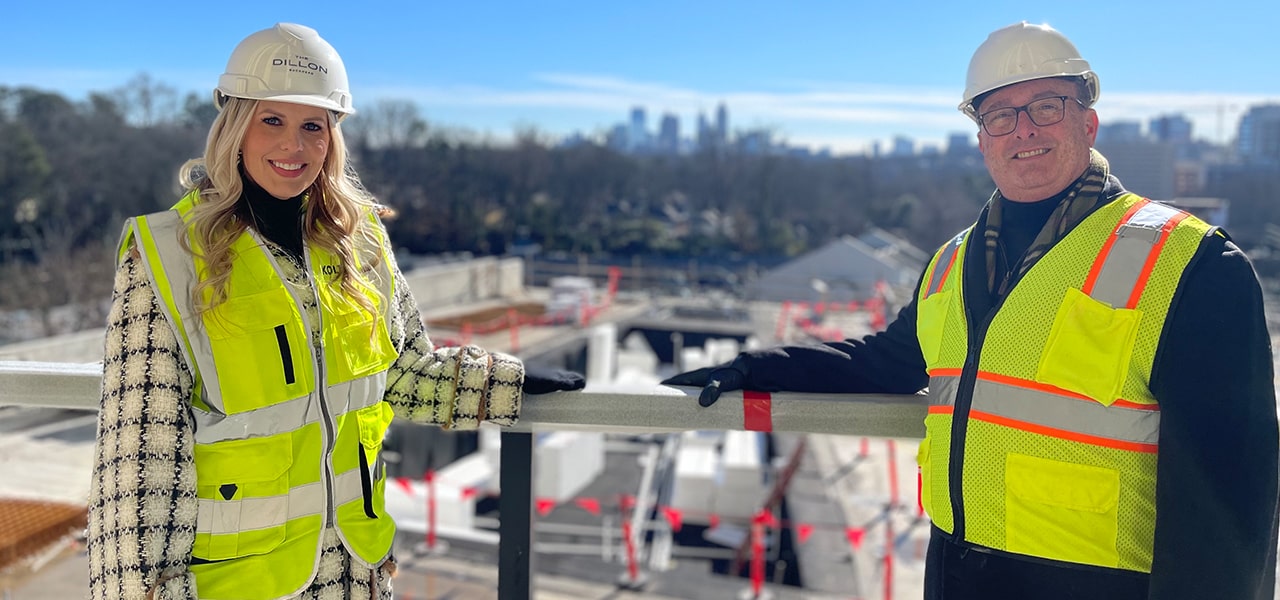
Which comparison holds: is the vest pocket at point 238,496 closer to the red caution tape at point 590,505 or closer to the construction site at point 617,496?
the construction site at point 617,496

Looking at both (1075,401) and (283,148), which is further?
(283,148)

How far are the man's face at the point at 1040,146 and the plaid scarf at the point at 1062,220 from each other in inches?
1.0

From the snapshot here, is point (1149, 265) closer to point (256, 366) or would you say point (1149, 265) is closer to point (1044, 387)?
point (1044, 387)

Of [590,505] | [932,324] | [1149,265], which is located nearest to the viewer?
[1149,265]

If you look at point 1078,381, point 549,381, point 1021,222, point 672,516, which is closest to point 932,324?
point 1021,222

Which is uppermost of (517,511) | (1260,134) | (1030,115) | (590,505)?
(1260,134)

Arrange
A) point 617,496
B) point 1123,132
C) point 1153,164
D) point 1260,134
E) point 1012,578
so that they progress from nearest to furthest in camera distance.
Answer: point 1012,578 → point 617,496 → point 1153,164 → point 1123,132 → point 1260,134

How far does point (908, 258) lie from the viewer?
148ft

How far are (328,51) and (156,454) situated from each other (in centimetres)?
78

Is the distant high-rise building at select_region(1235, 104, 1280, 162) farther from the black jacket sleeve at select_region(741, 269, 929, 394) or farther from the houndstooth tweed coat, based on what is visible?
the houndstooth tweed coat

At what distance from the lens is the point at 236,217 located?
1.60 m

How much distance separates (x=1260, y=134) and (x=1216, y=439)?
→ 108 meters

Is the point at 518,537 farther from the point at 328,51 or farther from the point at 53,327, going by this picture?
the point at 53,327

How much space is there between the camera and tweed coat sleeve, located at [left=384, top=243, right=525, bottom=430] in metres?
1.90
